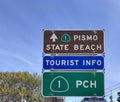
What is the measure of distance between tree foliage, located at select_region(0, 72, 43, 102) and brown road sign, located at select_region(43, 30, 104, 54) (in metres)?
97.4

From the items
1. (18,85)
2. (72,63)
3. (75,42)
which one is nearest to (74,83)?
(72,63)

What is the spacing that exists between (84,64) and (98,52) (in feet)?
1.71

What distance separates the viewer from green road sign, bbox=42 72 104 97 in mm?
13258

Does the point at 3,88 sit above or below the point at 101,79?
above

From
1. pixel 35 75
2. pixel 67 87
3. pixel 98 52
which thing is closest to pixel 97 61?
pixel 98 52

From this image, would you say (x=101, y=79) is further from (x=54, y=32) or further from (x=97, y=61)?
(x=54, y=32)

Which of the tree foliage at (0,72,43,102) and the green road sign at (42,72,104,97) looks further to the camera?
the tree foliage at (0,72,43,102)

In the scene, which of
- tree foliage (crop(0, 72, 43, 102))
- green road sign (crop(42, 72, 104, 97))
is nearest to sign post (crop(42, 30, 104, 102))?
green road sign (crop(42, 72, 104, 97))

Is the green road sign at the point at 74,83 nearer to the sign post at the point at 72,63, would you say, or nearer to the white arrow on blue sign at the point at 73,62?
the sign post at the point at 72,63

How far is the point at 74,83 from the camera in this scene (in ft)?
43.7

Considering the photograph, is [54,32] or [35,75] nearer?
[54,32]

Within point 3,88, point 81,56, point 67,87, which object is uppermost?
point 3,88

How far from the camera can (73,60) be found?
1345 cm

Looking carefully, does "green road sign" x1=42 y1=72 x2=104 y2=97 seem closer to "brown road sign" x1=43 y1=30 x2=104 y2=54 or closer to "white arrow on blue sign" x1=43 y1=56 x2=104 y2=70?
"white arrow on blue sign" x1=43 y1=56 x2=104 y2=70
